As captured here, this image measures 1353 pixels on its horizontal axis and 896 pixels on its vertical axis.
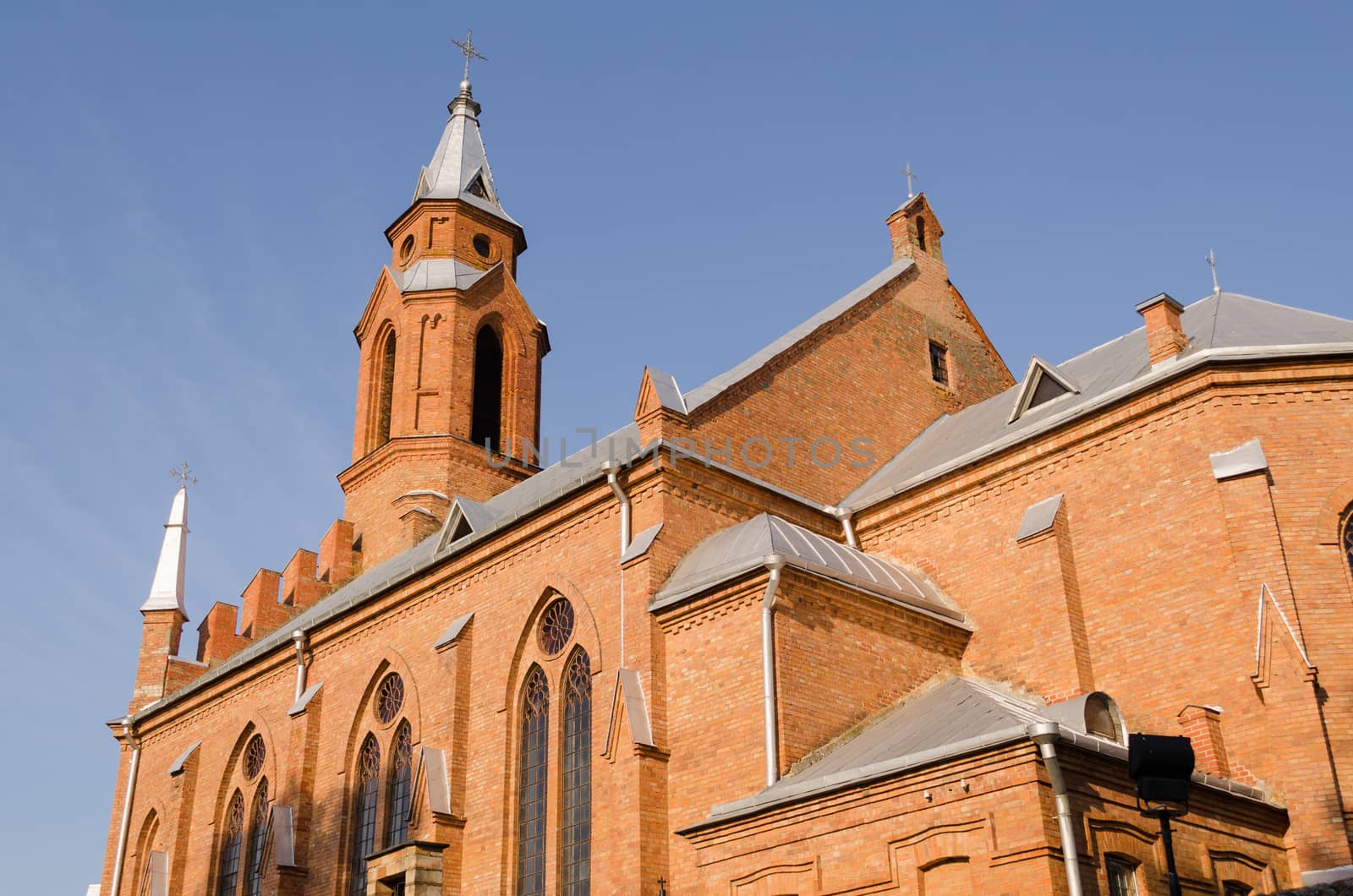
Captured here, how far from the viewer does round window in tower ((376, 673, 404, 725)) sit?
85.3ft

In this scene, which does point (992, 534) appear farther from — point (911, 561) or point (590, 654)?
point (590, 654)

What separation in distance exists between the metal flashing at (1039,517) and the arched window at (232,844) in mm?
19077

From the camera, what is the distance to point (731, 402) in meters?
22.6

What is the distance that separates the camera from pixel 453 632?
24109 mm

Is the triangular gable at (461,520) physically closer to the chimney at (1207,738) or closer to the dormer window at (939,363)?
the dormer window at (939,363)

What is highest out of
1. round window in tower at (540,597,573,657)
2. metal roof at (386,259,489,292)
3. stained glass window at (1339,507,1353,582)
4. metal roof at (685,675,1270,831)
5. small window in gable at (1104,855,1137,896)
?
metal roof at (386,259,489,292)

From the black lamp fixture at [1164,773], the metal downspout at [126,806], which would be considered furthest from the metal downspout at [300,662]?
the black lamp fixture at [1164,773]

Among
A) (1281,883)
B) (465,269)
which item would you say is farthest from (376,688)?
(1281,883)

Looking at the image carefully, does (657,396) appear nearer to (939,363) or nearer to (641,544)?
(641,544)

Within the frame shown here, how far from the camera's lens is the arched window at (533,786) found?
70.2 feet

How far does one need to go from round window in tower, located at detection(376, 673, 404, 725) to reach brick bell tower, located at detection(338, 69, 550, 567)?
749cm

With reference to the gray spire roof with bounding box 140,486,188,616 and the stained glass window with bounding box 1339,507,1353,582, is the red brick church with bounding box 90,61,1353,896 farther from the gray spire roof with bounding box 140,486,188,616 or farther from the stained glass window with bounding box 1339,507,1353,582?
the gray spire roof with bounding box 140,486,188,616

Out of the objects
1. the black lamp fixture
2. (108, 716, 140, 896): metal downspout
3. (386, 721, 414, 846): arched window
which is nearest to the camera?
the black lamp fixture

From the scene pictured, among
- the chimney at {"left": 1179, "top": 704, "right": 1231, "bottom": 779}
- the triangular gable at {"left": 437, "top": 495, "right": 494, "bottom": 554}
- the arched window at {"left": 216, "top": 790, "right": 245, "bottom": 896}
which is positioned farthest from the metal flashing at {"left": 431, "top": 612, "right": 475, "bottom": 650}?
the chimney at {"left": 1179, "top": 704, "right": 1231, "bottom": 779}
